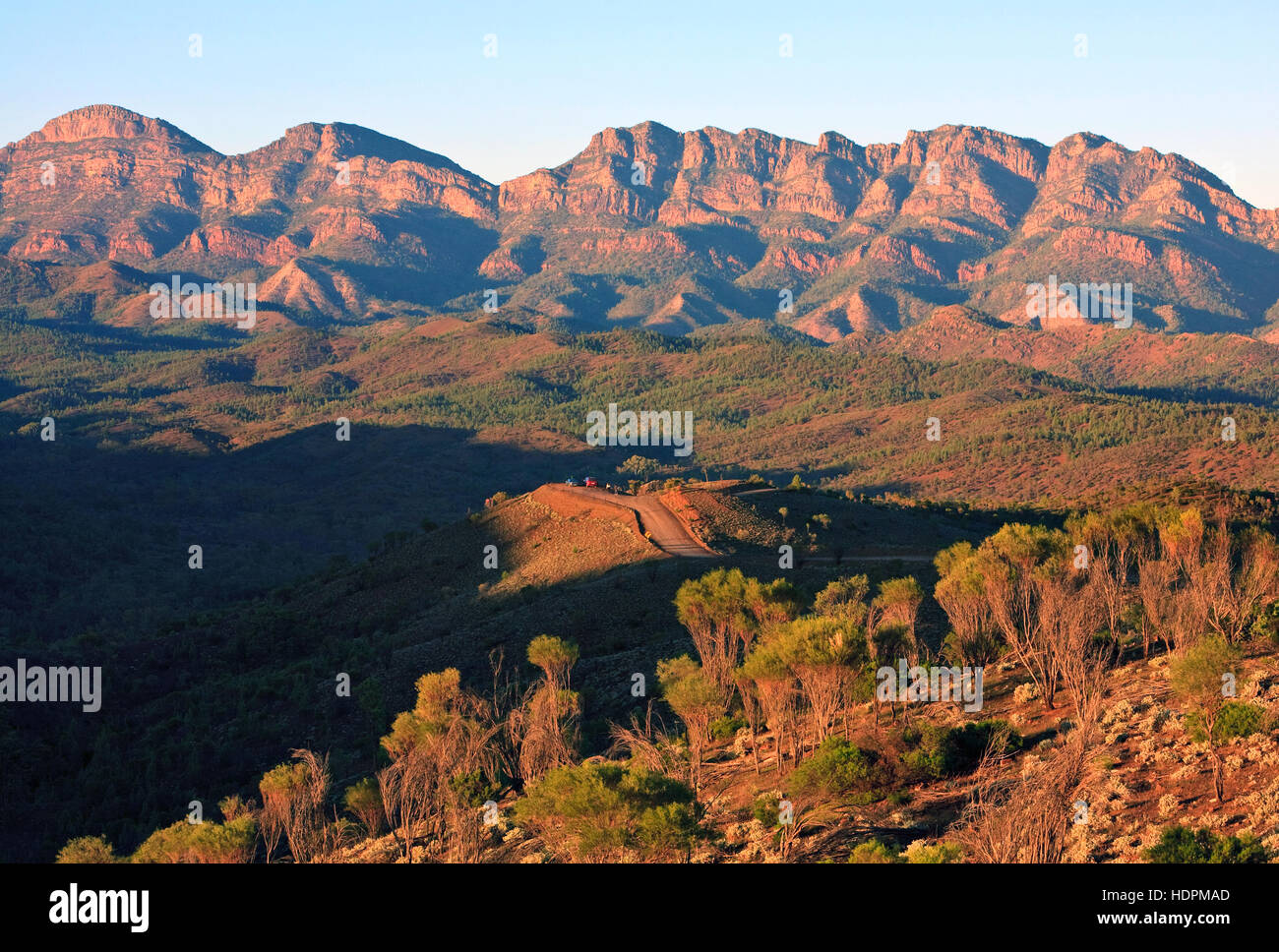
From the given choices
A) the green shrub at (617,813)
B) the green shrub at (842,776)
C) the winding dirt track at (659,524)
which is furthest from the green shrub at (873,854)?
the winding dirt track at (659,524)

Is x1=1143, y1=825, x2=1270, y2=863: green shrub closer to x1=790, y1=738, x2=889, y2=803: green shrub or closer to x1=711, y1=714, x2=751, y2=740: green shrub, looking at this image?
x1=790, y1=738, x2=889, y2=803: green shrub

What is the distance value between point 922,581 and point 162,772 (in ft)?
134

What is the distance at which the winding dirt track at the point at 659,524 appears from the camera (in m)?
76.3

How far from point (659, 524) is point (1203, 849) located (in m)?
57.4

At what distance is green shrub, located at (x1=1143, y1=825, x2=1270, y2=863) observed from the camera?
25797mm

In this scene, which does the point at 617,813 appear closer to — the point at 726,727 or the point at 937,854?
the point at 937,854

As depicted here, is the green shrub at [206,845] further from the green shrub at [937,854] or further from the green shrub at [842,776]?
the green shrub at [937,854]

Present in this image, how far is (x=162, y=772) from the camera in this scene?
56.6m

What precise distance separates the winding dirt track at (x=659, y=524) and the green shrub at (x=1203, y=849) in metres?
48.1

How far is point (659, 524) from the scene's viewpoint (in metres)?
82.7

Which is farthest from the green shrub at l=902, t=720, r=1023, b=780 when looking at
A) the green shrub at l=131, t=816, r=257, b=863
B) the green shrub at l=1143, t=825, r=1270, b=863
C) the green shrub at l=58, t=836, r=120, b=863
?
the green shrub at l=58, t=836, r=120, b=863

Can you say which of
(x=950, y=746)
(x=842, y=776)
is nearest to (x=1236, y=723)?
(x=950, y=746)

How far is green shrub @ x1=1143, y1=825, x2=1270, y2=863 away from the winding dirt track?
48.1 meters
